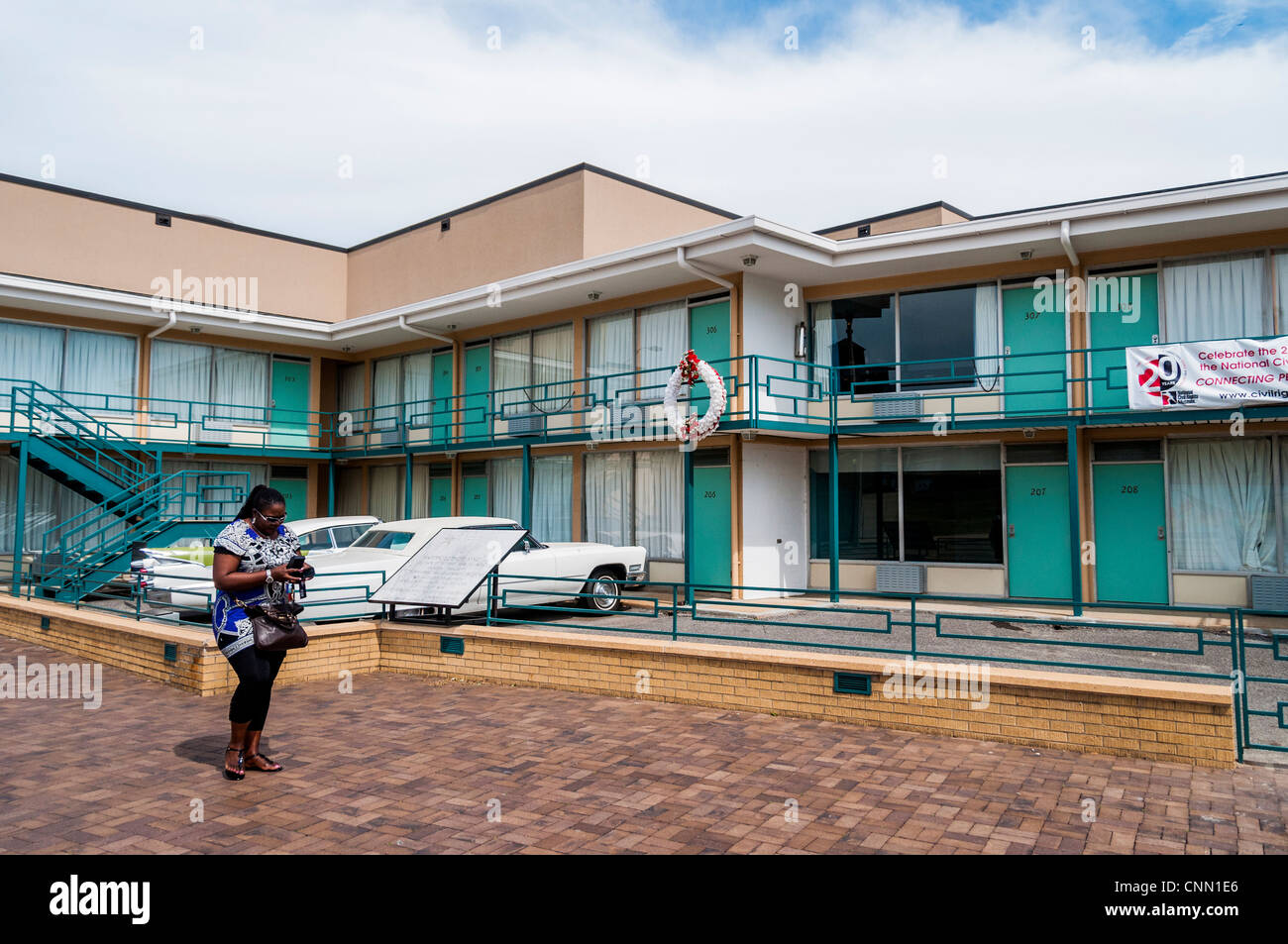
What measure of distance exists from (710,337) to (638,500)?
10.3ft

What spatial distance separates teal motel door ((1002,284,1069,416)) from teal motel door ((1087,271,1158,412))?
0.43m

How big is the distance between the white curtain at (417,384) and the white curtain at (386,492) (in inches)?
55.0

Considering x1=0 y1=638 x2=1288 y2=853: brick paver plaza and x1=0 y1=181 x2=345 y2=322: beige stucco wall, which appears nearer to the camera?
x1=0 y1=638 x2=1288 y2=853: brick paver plaza

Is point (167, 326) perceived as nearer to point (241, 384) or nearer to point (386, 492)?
point (241, 384)

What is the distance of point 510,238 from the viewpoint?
20672 mm

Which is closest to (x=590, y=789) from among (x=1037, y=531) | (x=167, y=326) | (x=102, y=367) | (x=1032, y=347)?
(x=1037, y=531)

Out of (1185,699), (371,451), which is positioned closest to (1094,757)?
(1185,699)

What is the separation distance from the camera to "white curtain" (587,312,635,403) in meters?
16.9

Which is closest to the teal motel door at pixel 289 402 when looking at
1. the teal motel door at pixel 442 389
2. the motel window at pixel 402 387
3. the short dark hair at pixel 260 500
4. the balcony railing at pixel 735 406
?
the balcony railing at pixel 735 406

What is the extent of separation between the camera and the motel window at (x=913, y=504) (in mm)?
14344

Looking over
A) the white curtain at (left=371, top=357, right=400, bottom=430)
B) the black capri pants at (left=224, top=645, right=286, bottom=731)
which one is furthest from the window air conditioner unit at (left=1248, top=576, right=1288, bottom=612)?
the white curtain at (left=371, top=357, right=400, bottom=430)

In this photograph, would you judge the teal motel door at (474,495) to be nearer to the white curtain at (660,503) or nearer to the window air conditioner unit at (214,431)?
the white curtain at (660,503)

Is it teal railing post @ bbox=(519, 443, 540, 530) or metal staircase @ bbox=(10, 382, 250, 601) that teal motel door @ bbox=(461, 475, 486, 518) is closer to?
teal railing post @ bbox=(519, 443, 540, 530)

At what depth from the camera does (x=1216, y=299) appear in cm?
1299
